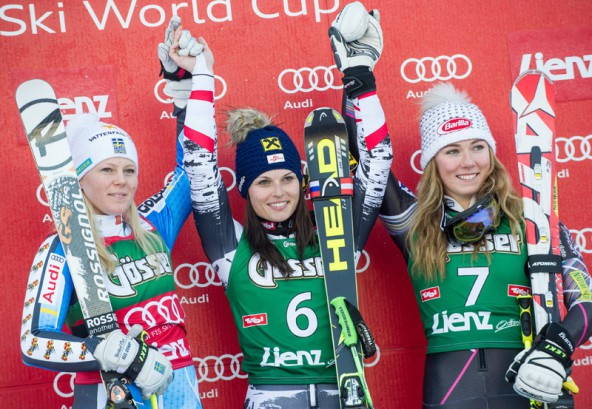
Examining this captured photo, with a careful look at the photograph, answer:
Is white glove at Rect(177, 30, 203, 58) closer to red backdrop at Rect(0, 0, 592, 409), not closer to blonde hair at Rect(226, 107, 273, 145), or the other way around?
blonde hair at Rect(226, 107, 273, 145)

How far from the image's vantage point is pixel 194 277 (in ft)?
12.1

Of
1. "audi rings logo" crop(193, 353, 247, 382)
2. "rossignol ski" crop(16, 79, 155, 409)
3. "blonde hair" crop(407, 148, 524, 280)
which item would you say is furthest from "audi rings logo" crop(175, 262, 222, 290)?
"blonde hair" crop(407, 148, 524, 280)

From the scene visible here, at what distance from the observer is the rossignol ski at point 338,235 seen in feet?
9.60

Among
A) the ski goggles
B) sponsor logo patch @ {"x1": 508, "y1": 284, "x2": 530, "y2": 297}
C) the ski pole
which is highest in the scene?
the ski goggles

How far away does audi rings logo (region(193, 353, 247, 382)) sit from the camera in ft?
12.0

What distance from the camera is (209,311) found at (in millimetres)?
3682

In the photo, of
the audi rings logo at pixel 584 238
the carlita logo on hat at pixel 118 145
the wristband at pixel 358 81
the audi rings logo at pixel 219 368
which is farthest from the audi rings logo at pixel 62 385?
the audi rings logo at pixel 584 238

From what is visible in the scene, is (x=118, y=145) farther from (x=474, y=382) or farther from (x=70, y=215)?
(x=474, y=382)

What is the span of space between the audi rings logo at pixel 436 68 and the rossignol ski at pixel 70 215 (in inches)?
67.1

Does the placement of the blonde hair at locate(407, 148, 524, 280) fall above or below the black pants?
above

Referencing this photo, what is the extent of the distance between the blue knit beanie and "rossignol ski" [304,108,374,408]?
0.09m

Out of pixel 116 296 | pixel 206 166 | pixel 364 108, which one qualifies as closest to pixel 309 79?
pixel 364 108

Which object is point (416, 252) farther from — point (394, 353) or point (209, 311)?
point (209, 311)

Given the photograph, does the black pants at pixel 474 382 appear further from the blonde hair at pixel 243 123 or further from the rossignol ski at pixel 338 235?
the blonde hair at pixel 243 123
